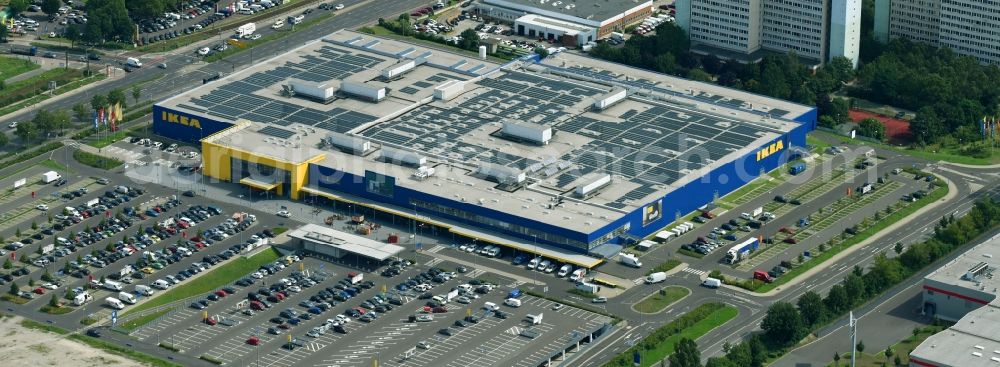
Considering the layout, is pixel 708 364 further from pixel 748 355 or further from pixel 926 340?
pixel 926 340

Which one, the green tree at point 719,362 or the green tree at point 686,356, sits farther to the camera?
the green tree at point 719,362

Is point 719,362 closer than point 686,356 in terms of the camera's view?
No

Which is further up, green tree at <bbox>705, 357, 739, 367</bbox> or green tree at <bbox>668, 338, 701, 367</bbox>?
green tree at <bbox>668, 338, 701, 367</bbox>

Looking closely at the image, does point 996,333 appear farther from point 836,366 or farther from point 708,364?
point 708,364

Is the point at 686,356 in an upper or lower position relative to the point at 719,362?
upper

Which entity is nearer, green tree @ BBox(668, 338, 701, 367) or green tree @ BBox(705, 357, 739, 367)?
green tree @ BBox(668, 338, 701, 367)

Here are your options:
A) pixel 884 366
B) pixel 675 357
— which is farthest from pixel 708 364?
pixel 884 366

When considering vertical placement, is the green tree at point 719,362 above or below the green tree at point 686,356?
below
